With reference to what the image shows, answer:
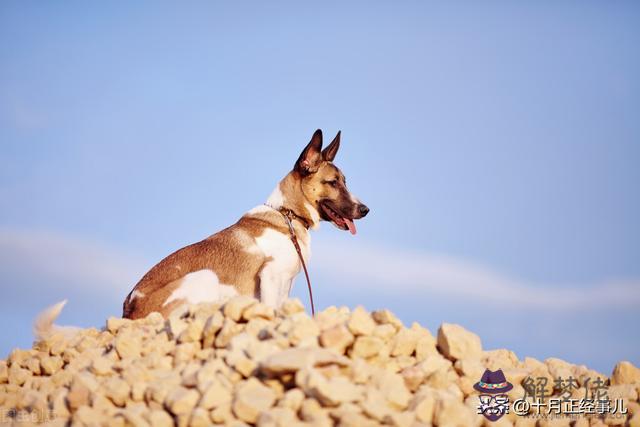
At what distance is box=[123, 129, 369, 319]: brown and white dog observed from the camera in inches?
342

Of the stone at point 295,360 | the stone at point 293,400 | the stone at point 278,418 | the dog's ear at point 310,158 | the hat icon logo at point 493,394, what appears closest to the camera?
the stone at point 278,418

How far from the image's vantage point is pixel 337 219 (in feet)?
32.6

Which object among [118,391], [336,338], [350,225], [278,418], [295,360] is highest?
[350,225]

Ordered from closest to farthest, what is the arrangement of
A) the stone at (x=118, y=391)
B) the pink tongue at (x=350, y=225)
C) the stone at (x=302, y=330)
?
the stone at (x=302, y=330), the stone at (x=118, y=391), the pink tongue at (x=350, y=225)

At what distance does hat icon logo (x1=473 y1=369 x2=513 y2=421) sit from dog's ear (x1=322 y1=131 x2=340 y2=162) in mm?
4263

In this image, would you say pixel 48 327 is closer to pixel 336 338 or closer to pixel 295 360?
pixel 336 338

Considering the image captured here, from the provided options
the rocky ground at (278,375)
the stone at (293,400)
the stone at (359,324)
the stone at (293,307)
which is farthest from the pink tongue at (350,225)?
the stone at (293,400)

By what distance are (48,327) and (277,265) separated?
9.16 ft

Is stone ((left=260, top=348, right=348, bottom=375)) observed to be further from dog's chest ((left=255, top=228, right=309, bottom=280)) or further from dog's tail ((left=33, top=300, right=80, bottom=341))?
dog's tail ((left=33, top=300, right=80, bottom=341))

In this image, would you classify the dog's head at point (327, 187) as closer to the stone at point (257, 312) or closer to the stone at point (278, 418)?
the stone at point (257, 312)

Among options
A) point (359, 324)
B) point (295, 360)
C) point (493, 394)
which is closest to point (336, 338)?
point (359, 324)

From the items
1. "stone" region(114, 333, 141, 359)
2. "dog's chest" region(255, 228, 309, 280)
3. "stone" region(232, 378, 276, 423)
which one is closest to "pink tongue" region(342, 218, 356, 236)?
"dog's chest" region(255, 228, 309, 280)

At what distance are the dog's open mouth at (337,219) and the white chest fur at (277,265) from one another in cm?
59

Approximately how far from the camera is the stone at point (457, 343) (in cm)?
643
